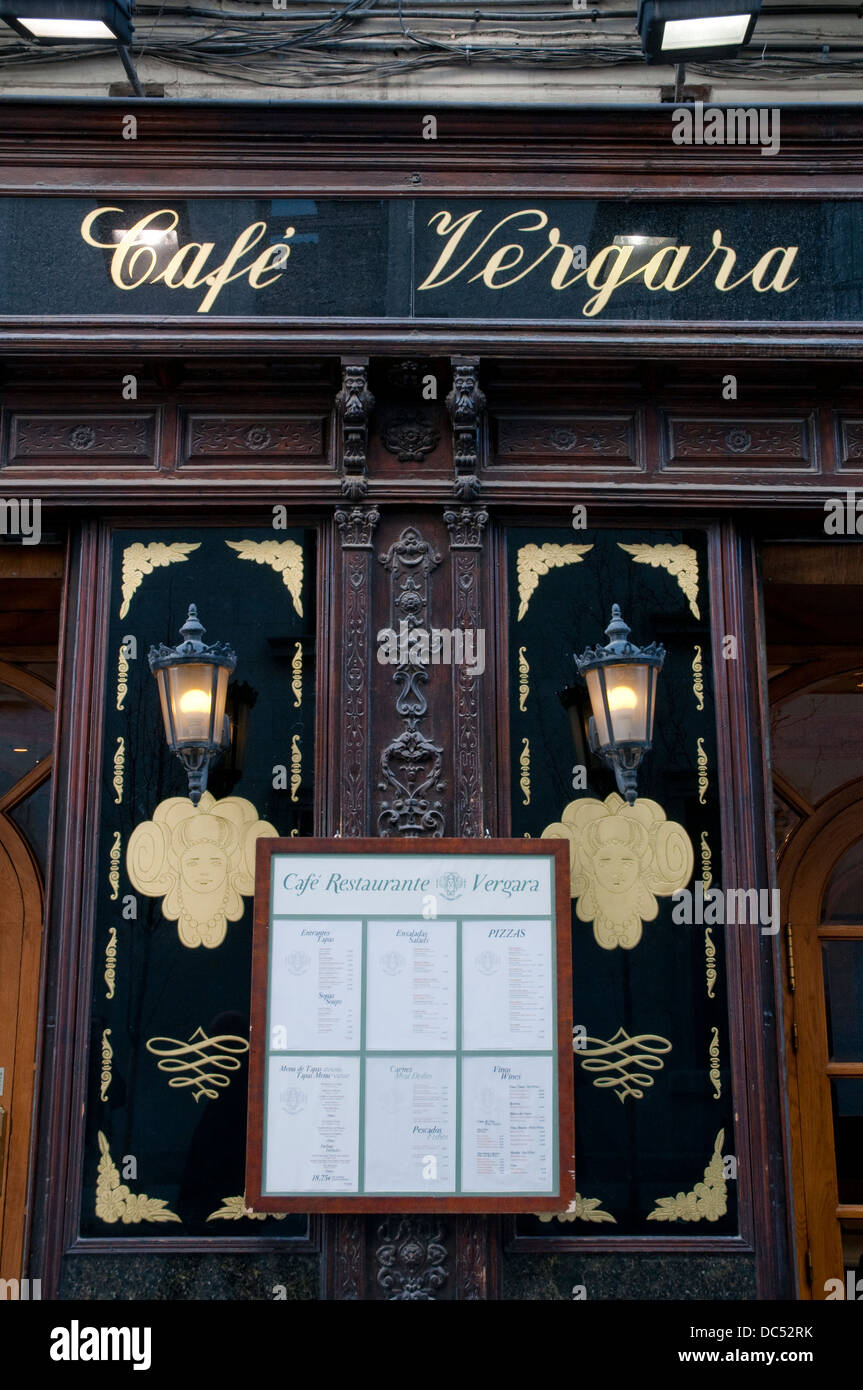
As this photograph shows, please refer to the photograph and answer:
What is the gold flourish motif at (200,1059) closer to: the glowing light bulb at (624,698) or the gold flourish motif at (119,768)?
the gold flourish motif at (119,768)

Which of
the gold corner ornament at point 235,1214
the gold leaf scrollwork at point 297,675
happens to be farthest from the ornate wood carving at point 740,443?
the gold corner ornament at point 235,1214

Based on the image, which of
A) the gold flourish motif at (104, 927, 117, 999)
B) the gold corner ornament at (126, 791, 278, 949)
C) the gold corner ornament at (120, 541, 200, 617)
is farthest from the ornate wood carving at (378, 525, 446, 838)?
the gold flourish motif at (104, 927, 117, 999)

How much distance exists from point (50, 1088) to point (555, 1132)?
7.14ft

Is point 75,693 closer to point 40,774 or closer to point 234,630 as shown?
point 234,630

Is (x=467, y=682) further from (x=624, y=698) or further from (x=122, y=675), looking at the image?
(x=122, y=675)

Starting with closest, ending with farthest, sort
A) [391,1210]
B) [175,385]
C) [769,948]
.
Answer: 1. [391,1210]
2. [769,948]
3. [175,385]

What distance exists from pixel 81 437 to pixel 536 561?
2250 mm

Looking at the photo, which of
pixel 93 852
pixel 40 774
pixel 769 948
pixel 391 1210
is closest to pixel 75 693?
A: pixel 93 852

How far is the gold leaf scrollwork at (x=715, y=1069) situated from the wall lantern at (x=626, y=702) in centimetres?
112

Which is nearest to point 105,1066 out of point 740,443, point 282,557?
point 282,557

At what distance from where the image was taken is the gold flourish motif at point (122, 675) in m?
5.79

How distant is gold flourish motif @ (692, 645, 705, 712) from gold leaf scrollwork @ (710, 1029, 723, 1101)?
148cm

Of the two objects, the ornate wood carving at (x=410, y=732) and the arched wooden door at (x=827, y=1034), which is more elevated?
the ornate wood carving at (x=410, y=732)

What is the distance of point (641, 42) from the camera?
6273 millimetres
